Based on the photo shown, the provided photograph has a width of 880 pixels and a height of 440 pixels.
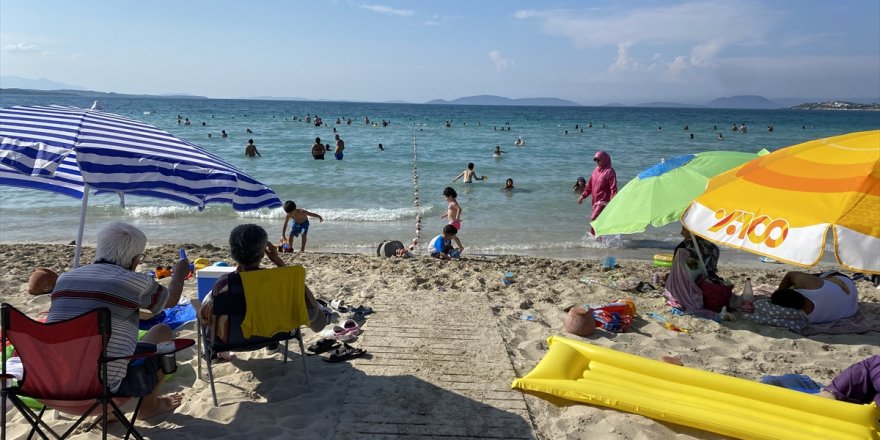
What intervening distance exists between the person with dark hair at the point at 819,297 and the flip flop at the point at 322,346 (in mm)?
4337

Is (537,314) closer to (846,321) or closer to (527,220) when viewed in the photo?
(846,321)

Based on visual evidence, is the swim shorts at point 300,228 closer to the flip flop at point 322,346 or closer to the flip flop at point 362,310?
the flip flop at point 362,310

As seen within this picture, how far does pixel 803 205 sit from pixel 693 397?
150 centimetres

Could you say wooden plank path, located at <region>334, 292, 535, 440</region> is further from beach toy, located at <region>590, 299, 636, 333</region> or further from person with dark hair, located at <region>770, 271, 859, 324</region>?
person with dark hair, located at <region>770, 271, 859, 324</region>

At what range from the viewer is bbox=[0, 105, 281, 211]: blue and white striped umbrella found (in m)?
3.79

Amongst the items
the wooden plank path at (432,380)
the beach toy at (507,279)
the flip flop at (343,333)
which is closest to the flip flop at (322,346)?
the flip flop at (343,333)

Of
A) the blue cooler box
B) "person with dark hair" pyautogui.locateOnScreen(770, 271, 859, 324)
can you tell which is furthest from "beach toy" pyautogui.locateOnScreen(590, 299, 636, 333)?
the blue cooler box

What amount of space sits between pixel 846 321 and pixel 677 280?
1.60 meters

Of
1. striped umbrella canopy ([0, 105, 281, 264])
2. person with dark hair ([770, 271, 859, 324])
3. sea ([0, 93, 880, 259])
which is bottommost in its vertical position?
sea ([0, 93, 880, 259])

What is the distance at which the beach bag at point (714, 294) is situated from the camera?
19.1ft

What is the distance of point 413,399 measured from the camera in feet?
12.8

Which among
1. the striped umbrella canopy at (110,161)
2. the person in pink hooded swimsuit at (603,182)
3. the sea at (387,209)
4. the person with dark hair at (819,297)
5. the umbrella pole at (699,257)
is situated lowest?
the sea at (387,209)

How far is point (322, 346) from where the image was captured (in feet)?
15.8

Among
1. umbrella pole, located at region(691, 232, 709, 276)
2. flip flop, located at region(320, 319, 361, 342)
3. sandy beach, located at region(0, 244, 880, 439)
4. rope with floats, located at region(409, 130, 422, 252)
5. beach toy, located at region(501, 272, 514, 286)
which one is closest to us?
sandy beach, located at region(0, 244, 880, 439)
